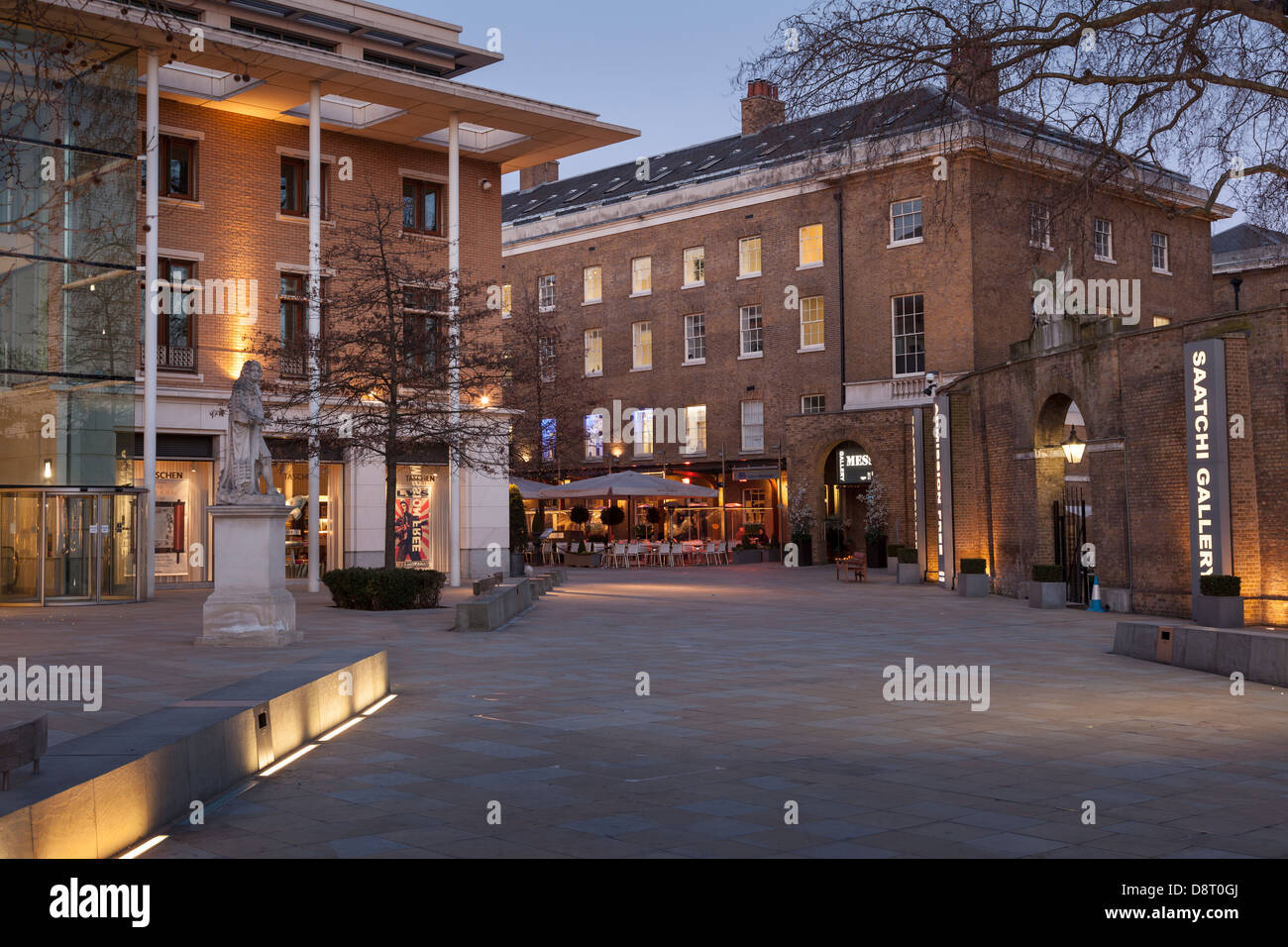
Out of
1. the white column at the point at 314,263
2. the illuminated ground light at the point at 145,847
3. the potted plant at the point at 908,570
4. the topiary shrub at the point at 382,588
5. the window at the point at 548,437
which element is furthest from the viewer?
the window at the point at 548,437

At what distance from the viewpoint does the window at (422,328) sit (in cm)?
2500

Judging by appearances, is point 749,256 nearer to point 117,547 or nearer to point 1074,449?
point 1074,449

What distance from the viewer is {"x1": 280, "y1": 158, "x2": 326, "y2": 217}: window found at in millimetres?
32000

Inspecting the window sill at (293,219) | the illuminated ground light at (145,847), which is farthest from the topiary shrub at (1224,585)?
the window sill at (293,219)

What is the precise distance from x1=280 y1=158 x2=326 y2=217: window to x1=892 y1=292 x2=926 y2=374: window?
66.7 feet

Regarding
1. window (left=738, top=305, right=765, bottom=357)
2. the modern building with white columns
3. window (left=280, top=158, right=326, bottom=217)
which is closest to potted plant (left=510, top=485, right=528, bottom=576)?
the modern building with white columns

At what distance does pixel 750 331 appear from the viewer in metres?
49.3

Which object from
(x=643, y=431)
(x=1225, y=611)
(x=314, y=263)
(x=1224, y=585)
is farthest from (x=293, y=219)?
(x=643, y=431)

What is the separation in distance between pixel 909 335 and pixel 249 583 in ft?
101

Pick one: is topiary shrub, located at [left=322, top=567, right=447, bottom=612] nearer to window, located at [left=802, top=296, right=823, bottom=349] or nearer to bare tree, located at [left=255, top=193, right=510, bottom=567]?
bare tree, located at [left=255, top=193, right=510, bottom=567]

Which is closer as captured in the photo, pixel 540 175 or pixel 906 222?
pixel 906 222

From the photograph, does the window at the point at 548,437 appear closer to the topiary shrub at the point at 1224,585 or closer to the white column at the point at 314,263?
the white column at the point at 314,263

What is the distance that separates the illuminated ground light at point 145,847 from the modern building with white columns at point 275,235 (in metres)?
19.2

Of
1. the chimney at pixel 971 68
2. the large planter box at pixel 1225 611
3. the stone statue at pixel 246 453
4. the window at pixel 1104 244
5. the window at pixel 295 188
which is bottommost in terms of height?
the large planter box at pixel 1225 611
